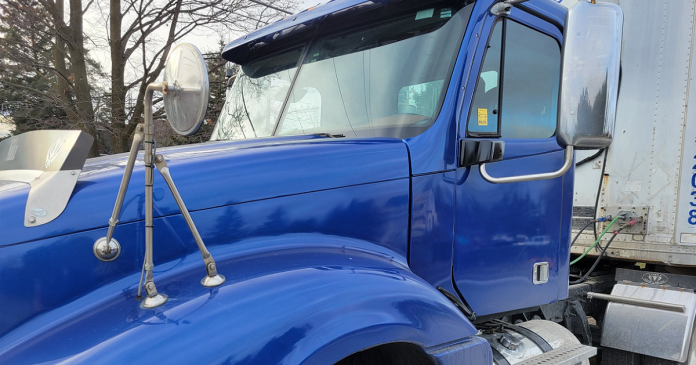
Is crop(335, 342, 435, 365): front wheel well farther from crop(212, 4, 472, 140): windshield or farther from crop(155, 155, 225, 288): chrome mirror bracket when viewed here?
crop(212, 4, 472, 140): windshield

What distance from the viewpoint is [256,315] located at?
1.36 metres

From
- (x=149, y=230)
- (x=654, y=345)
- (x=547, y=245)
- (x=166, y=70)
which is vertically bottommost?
(x=654, y=345)

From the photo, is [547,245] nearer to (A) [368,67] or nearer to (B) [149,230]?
(A) [368,67]

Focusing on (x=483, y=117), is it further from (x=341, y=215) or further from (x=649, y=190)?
(x=649, y=190)

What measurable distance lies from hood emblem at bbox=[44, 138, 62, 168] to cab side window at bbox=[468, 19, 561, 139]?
5.24ft

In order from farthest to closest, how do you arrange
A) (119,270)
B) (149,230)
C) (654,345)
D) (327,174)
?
(654,345) → (327,174) → (119,270) → (149,230)

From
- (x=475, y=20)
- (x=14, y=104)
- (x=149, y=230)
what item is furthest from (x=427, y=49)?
(x=14, y=104)

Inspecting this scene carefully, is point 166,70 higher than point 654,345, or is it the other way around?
point 166,70

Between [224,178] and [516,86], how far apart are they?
159 cm

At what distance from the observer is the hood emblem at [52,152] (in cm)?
150

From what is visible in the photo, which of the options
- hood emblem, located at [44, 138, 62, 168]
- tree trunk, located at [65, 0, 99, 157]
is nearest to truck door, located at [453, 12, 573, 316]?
hood emblem, located at [44, 138, 62, 168]

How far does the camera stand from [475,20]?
2.21 m

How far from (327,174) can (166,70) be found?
64 centimetres

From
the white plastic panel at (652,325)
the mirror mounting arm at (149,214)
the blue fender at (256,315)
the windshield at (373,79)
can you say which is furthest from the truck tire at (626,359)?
the mirror mounting arm at (149,214)
